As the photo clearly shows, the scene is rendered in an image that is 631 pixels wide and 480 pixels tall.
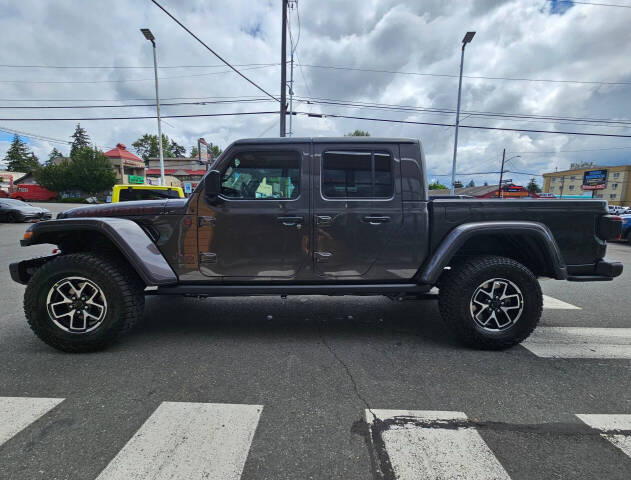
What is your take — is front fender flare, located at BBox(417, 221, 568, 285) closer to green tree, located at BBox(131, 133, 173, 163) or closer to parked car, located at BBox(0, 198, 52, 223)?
parked car, located at BBox(0, 198, 52, 223)

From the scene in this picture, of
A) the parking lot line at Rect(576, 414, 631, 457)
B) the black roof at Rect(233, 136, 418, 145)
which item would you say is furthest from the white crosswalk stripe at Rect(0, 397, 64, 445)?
the parking lot line at Rect(576, 414, 631, 457)

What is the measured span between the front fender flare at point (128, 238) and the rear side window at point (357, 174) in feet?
5.75

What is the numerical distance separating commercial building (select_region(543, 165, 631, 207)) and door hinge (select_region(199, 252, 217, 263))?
101ft

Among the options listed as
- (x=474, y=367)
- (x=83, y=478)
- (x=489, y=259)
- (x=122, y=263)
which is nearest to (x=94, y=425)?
(x=83, y=478)

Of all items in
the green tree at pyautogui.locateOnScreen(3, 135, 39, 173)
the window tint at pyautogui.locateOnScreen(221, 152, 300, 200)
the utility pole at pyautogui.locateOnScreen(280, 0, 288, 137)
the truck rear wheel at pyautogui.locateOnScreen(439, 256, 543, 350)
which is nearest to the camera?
the truck rear wheel at pyautogui.locateOnScreen(439, 256, 543, 350)

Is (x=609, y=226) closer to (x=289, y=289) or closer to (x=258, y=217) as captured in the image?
(x=289, y=289)

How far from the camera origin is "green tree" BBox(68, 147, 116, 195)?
46.2m

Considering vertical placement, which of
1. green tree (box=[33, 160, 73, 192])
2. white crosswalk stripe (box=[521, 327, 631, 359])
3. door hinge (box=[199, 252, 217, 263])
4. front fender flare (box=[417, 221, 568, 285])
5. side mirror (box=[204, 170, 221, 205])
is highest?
green tree (box=[33, 160, 73, 192])

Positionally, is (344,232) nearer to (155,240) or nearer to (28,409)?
(155,240)

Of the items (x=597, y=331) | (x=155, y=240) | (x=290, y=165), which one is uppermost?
(x=290, y=165)

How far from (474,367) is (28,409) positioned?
3.41 m

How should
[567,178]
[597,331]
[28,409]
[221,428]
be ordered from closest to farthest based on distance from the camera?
[221,428] < [28,409] < [597,331] < [567,178]

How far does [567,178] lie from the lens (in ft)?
231

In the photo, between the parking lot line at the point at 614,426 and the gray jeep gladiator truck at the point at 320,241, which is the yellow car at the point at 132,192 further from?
the parking lot line at the point at 614,426
